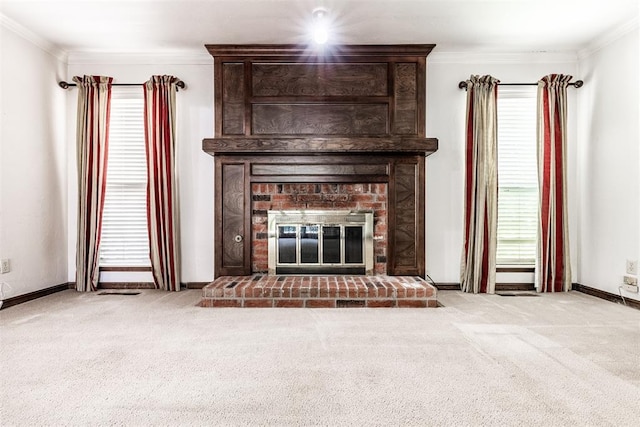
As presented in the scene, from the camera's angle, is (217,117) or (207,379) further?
(217,117)

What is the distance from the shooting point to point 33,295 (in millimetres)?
3379

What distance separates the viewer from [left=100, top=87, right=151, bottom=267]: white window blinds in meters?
3.84

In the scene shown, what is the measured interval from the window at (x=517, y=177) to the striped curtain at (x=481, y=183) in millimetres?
198

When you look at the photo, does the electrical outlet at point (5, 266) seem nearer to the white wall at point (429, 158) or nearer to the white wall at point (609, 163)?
the white wall at point (429, 158)

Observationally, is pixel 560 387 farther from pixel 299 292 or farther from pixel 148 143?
pixel 148 143

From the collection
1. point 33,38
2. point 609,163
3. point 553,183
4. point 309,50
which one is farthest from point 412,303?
point 33,38

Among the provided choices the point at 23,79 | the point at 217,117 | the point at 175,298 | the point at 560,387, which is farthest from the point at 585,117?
the point at 23,79

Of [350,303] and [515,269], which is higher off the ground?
[515,269]

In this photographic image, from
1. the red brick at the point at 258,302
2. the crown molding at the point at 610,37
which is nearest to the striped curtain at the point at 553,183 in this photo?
the crown molding at the point at 610,37

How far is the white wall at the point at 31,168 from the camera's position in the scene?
314 cm

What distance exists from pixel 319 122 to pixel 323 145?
1.15 feet

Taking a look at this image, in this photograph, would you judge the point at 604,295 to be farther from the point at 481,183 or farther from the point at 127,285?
the point at 127,285

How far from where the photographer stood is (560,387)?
1.64 meters

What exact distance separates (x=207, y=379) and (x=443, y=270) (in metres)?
2.79
